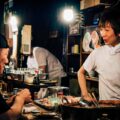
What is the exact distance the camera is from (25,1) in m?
11.1

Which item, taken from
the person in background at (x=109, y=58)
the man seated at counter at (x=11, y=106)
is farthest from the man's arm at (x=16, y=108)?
the person in background at (x=109, y=58)

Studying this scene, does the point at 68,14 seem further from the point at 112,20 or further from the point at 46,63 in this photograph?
the point at 112,20

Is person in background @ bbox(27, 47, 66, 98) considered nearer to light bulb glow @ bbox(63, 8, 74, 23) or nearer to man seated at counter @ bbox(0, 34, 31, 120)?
light bulb glow @ bbox(63, 8, 74, 23)

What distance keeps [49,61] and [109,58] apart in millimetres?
4307

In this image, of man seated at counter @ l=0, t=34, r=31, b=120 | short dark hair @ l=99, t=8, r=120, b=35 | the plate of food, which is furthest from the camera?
short dark hair @ l=99, t=8, r=120, b=35

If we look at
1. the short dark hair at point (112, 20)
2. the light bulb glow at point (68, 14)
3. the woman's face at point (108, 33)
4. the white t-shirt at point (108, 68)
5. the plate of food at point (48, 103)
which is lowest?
the plate of food at point (48, 103)

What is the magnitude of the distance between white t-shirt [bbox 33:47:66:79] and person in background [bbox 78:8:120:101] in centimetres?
359

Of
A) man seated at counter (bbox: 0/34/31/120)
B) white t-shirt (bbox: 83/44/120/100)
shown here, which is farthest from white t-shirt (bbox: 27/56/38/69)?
man seated at counter (bbox: 0/34/31/120)

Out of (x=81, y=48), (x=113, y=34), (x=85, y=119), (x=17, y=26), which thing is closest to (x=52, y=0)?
(x=17, y=26)

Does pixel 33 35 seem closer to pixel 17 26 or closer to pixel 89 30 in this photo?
pixel 17 26

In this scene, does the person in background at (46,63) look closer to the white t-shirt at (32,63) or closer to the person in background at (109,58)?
the white t-shirt at (32,63)

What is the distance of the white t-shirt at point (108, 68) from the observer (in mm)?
4297

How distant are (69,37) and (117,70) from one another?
5734 mm

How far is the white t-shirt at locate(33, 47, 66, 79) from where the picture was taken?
8.08 meters
